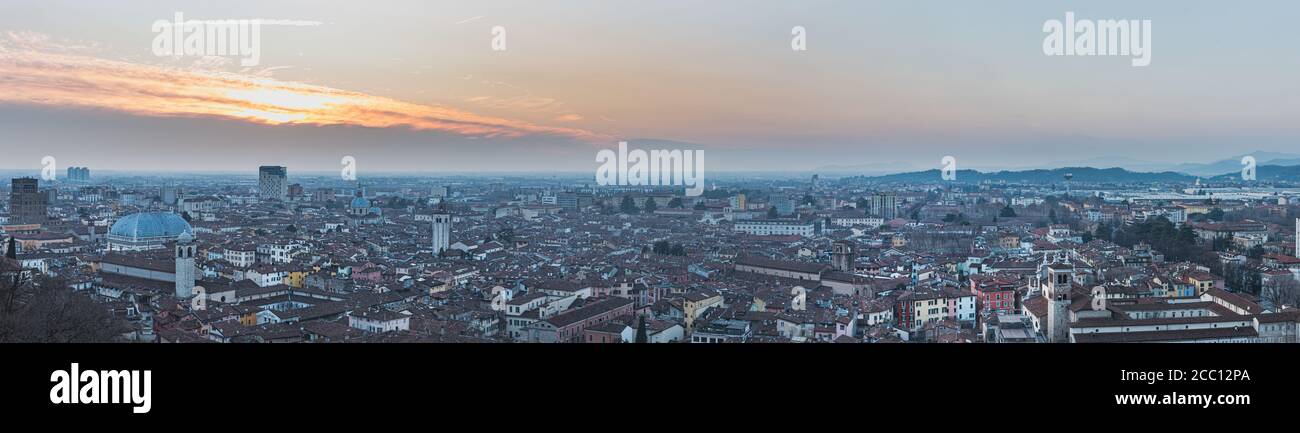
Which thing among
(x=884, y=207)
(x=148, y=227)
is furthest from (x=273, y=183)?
(x=884, y=207)

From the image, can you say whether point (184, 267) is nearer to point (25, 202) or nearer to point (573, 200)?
point (25, 202)

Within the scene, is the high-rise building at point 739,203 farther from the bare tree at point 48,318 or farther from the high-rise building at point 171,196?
the bare tree at point 48,318

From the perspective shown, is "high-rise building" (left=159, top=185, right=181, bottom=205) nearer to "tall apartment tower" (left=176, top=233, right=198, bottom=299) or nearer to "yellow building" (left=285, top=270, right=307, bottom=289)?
"yellow building" (left=285, top=270, right=307, bottom=289)

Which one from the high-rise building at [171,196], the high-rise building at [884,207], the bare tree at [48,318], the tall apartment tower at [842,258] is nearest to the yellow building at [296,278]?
the bare tree at [48,318]

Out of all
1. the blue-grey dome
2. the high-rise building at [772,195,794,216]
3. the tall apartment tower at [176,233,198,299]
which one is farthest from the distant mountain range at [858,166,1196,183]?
the tall apartment tower at [176,233,198,299]

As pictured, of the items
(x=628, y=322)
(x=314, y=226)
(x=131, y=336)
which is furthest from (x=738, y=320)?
(x=314, y=226)
